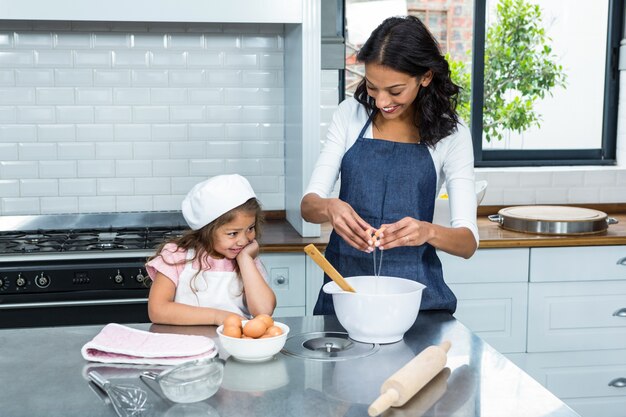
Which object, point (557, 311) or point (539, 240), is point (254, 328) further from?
point (557, 311)

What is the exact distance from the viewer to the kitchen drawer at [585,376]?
12.4 ft

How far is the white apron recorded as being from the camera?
2.41 m

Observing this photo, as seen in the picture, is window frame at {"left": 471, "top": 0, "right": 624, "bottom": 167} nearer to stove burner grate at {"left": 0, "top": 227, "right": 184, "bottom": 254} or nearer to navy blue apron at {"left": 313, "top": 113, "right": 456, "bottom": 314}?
stove burner grate at {"left": 0, "top": 227, "right": 184, "bottom": 254}

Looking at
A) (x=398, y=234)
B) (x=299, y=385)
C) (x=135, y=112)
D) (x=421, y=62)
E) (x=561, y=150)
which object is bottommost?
(x=299, y=385)

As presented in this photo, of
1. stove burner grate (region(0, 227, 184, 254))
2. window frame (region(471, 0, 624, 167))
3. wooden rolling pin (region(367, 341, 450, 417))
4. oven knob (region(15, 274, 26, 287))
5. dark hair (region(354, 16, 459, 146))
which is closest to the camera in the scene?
wooden rolling pin (region(367, 341, 450, 417))

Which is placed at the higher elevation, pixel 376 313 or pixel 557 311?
pixel 376 313

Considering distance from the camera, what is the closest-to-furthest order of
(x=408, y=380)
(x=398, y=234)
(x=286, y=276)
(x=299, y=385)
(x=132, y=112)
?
(x=408, y=380) → (x=299, y=385) → (x=398, y=234) → (x=286, y=276) → (x=132, y=112)

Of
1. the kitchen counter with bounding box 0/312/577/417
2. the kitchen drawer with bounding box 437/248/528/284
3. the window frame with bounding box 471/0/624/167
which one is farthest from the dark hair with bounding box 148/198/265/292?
the window frame with bounding box 471/0/624/167

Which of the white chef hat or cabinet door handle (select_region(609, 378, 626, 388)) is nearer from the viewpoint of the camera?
the white chef hat

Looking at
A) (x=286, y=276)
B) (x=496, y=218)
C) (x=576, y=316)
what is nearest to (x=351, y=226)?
(x=286, y=276)

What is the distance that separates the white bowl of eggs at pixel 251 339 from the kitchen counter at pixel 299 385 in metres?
0.02

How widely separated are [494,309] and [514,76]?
163cm

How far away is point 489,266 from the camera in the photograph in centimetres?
368

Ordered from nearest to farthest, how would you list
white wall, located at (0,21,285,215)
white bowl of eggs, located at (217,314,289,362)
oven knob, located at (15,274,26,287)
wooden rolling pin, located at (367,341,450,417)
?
1. wooden rolling pin, located at (367,341,450,417)
2. white bowl of eggs, located at (217,314,289,362)
3. oven knob, located at (15,274,26,287)
4. white wall, located at (0,21,285,215)
